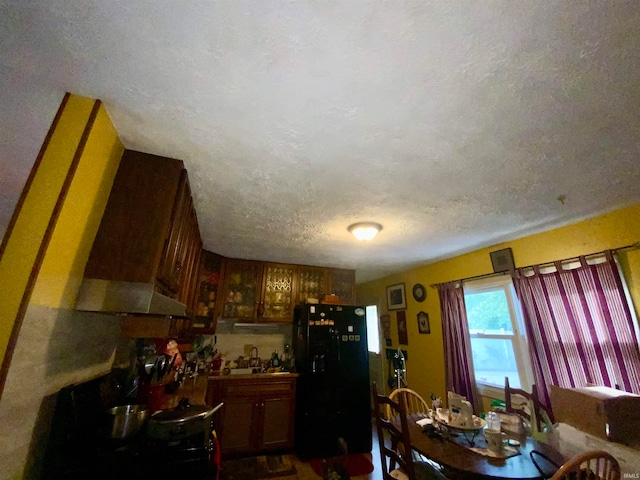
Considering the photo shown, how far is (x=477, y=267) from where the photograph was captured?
126 inches

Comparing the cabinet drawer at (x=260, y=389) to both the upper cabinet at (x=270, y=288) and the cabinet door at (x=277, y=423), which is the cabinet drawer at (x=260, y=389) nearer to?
the cabinet door at (x=277, y=423)

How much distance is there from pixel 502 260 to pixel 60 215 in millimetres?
3514

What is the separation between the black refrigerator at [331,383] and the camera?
128 inches

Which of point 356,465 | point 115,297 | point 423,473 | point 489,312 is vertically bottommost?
point 356,465

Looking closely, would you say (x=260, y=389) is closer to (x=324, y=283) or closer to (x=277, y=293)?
(x=277, y=293)

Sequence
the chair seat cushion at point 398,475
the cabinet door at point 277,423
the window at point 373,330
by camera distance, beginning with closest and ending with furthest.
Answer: the chair seat cushion at point 398,475, the cabinet door at point 277,423, the window at point 373,330

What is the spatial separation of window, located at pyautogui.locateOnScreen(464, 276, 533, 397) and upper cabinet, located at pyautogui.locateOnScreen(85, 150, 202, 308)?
3.22 m

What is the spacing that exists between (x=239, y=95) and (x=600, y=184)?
7.50 ft

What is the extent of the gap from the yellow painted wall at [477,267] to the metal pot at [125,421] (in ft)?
10.9

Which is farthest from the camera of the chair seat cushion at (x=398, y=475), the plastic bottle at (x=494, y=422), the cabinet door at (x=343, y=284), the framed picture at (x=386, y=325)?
the framed picture at (x=386, y=325)

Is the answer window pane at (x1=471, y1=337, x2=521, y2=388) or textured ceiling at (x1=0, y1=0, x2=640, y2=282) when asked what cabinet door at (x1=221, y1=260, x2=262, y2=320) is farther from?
window pane at (x1=471, y1=337, x2=521, y2=388)

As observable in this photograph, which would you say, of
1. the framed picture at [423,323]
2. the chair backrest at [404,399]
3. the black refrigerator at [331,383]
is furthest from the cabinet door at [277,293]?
the framed picture at [423,323]

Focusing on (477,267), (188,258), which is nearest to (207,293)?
(188,258)

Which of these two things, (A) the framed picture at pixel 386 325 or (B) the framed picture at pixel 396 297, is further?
(A) the framed picture at pixel 386 325
